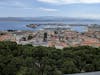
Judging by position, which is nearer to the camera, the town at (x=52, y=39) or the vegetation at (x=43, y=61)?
the vegetation at (x=43, y=61)

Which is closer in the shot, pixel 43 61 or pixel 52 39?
pixel 43 61

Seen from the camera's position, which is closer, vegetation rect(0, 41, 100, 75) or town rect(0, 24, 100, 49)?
vegetation rect(0, 41, 100, 75)

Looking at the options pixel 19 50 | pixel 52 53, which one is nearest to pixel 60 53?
pixel 52 53

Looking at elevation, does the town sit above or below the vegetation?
below

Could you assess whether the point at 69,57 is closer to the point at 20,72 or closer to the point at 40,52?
the point at 40,52

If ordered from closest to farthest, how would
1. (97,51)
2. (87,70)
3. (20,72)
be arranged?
1. (20,72)
2. (87,70)
3. (97,51)

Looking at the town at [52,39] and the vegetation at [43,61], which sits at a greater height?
the vegetation at [43,61]

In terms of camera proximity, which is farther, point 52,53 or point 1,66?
point 52,53

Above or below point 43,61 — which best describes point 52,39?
below
